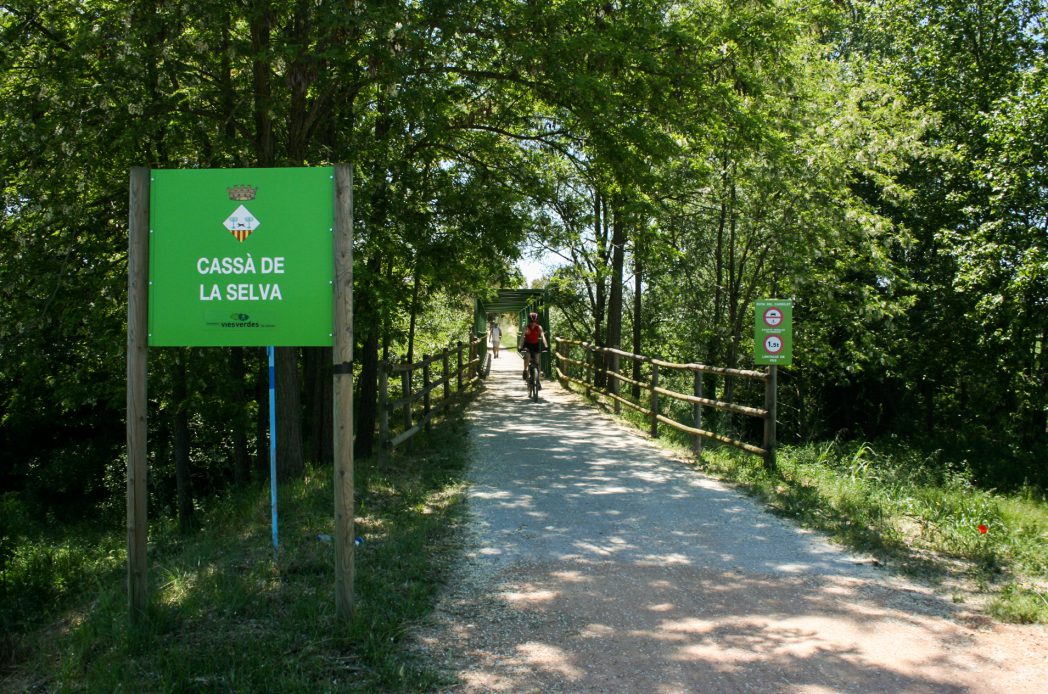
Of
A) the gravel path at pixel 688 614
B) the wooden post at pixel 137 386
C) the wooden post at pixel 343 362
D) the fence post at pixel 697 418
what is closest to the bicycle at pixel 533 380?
the fence post at pixel 697 418

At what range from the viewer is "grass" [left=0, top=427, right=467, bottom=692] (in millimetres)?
3891

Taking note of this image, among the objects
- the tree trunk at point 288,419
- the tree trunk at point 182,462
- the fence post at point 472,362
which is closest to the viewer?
the tree trunk at point 288,419

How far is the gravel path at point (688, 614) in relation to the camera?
3949 mm

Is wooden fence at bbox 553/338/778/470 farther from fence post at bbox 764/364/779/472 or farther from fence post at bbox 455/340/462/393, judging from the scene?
fence post at bbox 455/340/462/393

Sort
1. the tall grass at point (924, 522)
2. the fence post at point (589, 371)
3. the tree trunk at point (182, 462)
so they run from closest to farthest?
the tall grass at point (924, 522), the tree trunk at point (182, 462), the fence post at point (589, 371)

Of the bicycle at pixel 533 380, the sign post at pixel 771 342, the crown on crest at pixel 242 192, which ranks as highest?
the crown on crest at pixel 242 192

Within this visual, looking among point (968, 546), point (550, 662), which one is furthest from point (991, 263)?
point (550, 662)

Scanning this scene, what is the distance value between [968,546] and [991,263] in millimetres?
11505

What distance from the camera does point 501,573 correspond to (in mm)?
5598

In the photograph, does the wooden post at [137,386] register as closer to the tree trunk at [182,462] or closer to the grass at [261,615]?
the grass at [261,615]

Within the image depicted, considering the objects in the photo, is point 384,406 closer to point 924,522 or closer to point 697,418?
point 697,418

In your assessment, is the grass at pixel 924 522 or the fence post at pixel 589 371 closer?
the grass at pixel 924 522

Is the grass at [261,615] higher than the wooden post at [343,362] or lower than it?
lower

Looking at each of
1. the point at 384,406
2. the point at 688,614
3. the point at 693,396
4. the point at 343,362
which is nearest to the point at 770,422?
the point at 693,396
